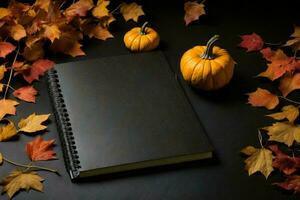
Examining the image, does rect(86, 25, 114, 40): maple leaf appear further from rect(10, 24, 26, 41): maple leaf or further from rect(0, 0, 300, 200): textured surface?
rect(10, 24, 26, 41): maple leaf

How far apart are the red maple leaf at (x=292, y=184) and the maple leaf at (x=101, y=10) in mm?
765

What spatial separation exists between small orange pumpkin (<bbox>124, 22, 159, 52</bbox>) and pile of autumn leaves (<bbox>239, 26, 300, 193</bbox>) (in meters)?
0.28

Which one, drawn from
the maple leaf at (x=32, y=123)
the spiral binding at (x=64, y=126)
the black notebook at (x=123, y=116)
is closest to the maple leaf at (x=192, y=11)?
the black notebook at (x=123, y=116)

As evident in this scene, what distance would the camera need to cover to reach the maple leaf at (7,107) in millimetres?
1309

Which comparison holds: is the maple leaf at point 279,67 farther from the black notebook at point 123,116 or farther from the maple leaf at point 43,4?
the maple leaf at point 43,4

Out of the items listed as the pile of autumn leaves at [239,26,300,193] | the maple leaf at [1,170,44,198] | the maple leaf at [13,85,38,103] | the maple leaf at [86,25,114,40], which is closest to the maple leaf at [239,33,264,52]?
the pile of autumn leaves at [239,26,300,193]

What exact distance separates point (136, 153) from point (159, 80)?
11.0 inches

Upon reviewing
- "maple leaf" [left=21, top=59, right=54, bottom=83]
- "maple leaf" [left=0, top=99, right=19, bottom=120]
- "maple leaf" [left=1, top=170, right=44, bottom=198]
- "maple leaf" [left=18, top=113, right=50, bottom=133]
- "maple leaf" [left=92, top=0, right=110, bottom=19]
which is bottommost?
"maple leaf" [left=1, top=170, right=44, bottom=198]

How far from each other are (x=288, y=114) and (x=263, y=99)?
0.08 meters

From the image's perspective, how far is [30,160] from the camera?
1.21 metres

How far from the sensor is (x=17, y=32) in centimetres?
149

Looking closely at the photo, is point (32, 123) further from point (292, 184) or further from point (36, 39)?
point (292, 184)

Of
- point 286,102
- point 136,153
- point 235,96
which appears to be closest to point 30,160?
point 136,153

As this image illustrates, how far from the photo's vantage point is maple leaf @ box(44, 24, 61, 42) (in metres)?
1.46
